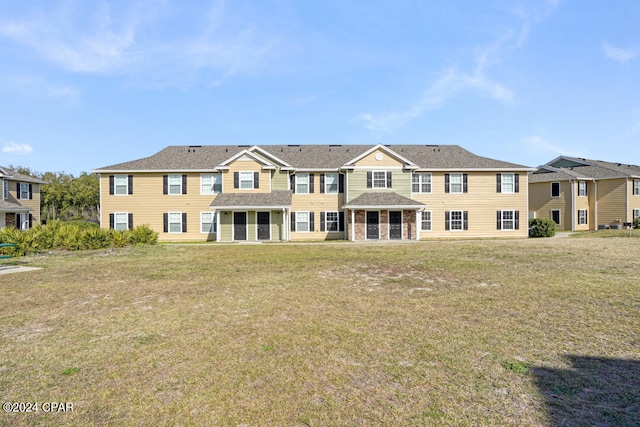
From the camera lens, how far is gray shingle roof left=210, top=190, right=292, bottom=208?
81.5ft

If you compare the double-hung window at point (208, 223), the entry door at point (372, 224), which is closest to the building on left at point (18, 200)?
the double-hung window at point (208, 223)

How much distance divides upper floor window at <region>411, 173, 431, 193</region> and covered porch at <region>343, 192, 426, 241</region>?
2.24 m

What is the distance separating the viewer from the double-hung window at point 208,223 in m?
27.2

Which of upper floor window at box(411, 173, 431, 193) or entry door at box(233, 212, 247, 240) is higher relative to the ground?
upper floor window at box(411, 173, 431, 193)

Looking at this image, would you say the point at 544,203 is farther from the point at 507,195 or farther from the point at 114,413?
the point at 114,413

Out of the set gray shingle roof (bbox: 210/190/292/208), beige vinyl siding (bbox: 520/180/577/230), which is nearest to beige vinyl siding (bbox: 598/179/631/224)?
beige vinyl siding (bbox: 520/180/577/230)

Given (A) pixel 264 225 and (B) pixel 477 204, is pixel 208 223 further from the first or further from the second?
(B) pixel 477 204

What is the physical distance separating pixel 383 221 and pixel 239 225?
10.9 metres

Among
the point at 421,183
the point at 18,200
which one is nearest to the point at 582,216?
the point at 421,183

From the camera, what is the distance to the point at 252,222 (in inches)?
1037

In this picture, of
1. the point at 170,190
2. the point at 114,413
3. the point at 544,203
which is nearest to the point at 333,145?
the point at 170,190

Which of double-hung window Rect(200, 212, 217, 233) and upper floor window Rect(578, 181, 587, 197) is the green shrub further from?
double-hung window Rect(200, 212, 217, 233)

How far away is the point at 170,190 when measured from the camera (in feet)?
89.7

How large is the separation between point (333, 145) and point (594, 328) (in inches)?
1074
